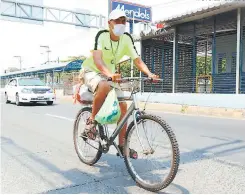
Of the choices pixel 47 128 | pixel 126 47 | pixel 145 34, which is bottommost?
A: pixel 47 128

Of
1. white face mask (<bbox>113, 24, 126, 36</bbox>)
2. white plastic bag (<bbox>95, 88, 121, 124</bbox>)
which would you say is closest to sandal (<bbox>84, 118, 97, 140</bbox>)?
white plastic bag (<bbox>95, 88, 121, 124</bbox>)

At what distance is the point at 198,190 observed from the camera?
11.2ft

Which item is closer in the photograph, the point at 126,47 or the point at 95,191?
the point at 95,191

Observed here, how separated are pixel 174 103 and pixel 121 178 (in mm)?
11732

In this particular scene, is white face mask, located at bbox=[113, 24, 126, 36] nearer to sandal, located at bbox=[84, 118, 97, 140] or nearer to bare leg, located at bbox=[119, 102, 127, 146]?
bare leg, located at bbox=[119, 102, 127, 146]

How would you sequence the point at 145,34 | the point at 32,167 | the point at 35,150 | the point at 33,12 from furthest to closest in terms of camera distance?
the point at 33,12, the point at 145,34, the point at 35,150, the point at 32,167

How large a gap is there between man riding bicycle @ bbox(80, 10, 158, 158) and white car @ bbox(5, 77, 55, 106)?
1307 centimetres

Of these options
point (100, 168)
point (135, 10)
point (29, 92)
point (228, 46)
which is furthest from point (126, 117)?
point (135, 10)

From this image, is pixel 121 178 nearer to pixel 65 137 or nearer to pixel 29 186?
pixel 29 186

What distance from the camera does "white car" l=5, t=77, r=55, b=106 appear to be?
16688 millimetres

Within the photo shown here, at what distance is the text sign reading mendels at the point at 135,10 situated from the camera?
29.2 metres

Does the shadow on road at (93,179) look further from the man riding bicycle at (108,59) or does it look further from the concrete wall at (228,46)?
the concrete wall at (228,46)

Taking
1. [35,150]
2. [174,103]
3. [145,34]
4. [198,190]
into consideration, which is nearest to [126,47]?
[198,190]

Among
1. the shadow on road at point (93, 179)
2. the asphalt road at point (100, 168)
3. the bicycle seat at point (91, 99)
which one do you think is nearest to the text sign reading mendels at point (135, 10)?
the asphalt road at point (100, 168)
